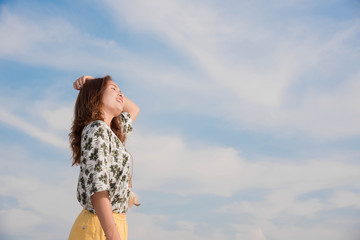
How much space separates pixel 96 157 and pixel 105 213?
18.0 inches

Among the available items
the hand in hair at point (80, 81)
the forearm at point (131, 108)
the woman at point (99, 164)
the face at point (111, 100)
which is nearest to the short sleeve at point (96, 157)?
the woman at point (99, 164)

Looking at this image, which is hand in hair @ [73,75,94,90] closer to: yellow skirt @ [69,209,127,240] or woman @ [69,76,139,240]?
woman @ [69,76,139,240]

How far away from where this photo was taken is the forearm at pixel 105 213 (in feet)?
9.73

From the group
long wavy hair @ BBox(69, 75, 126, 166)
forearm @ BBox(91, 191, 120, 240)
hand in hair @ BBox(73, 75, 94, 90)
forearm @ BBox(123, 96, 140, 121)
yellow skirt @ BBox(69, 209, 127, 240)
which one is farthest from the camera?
forearm @ BBox(123, 96, 140, 121)

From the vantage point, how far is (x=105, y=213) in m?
2.99

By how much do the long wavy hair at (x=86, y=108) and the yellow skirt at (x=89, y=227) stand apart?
0.68 metres

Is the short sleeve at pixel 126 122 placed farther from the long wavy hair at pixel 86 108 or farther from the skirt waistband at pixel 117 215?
the skirt waistband at pixel 117 215

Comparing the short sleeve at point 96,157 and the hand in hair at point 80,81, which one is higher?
the hand in hair at point 80,81

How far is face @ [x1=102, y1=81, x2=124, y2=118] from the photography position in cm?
362

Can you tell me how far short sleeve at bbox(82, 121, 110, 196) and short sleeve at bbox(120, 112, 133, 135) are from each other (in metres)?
0.98

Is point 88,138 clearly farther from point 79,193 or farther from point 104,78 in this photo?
point 104,78

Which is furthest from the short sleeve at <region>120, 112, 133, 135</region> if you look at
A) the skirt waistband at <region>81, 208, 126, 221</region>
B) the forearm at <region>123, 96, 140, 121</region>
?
the skirt waistband at <region>81, 208, 126, 221</region>

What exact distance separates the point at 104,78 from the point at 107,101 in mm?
293

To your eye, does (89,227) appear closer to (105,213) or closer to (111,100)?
(105,213)
